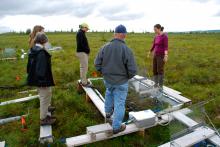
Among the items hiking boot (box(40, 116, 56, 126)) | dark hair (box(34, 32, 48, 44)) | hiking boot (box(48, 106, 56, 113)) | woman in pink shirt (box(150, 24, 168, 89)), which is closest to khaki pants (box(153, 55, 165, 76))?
woman in pink shirt (box(150, 24, 168, 89))

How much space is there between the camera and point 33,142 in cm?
482

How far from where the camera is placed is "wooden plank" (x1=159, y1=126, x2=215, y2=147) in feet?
13.9

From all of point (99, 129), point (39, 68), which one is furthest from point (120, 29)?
point (99, 129)

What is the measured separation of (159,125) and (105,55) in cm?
221

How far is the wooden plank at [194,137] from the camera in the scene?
13.9 ft

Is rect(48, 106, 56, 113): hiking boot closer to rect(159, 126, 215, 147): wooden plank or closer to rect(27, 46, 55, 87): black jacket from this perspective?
rect(27, 46, 55, 87): black jacket

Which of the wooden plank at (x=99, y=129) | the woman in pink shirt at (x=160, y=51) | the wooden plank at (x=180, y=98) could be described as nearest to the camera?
the wooden plank at (x=99, y=129)

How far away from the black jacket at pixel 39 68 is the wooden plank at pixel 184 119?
2.87 metres

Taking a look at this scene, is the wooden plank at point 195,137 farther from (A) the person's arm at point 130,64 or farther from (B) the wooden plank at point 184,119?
(A) the person's arm at point 130,64

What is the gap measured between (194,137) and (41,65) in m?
3.30

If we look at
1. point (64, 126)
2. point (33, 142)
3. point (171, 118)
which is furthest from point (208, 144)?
point (33, 142)

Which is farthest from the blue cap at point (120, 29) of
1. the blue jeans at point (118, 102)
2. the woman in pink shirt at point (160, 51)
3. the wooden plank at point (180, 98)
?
the wooden plank at point (180, 98)

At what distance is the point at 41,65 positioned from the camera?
466 cm

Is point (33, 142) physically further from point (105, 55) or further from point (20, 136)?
point (105, 55)
